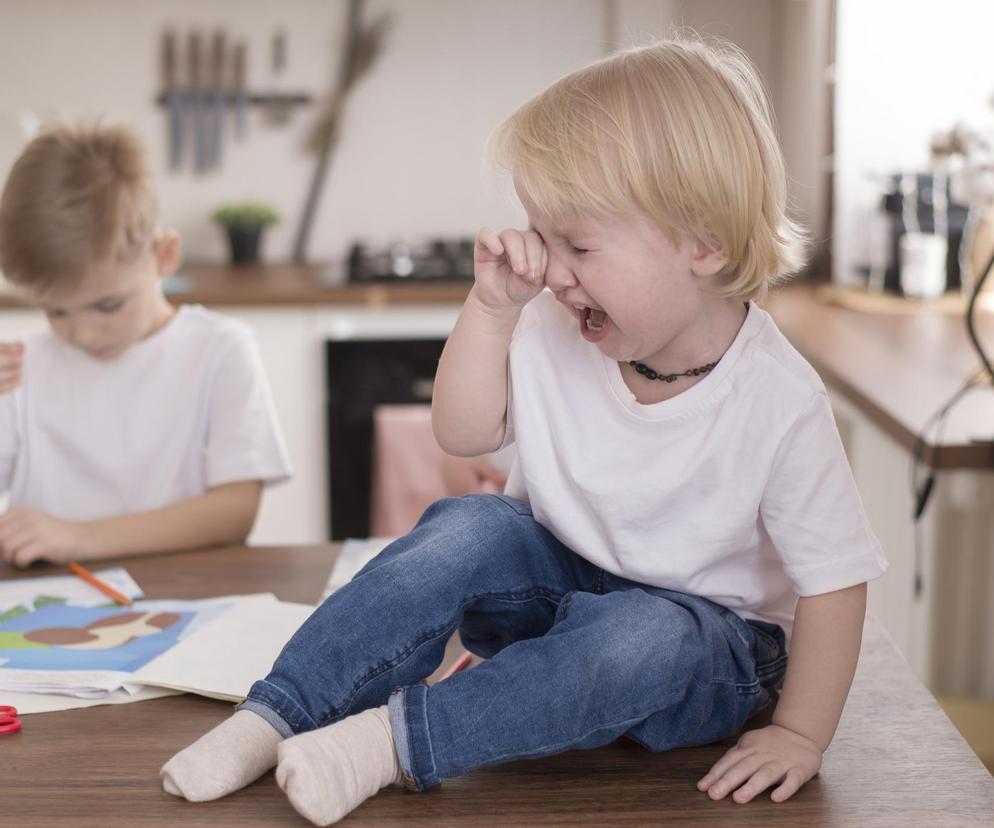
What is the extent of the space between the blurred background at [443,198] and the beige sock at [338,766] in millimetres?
689

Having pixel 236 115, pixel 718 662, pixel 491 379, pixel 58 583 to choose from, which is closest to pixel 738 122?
pixel 491 379

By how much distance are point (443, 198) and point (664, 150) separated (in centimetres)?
271

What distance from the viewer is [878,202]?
2.88m

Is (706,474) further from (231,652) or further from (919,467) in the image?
(919,467)

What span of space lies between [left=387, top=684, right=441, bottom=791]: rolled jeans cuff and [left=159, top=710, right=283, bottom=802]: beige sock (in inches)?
3.3

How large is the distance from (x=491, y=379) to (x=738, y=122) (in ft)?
0.92

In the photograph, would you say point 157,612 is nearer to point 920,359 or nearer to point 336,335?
point 920,359

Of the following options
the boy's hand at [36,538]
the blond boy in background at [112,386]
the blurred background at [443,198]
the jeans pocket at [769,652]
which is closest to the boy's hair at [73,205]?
the blond boy in background at [112,386]

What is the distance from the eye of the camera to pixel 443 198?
359 cm

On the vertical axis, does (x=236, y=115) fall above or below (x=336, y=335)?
above

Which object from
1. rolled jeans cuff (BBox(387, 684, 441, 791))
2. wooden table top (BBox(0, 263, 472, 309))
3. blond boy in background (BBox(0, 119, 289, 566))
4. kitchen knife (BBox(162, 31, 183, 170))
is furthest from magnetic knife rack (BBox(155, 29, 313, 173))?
rolled jeans cuff (BBox(387, 684, 441, 791))

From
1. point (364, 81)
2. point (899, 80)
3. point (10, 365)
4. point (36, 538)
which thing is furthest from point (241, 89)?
point (36, 538)

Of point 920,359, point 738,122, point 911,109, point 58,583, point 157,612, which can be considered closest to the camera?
point 738,122

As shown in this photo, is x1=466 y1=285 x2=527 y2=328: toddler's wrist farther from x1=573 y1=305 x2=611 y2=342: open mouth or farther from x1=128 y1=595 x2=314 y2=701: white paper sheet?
x1=128 y1=595 x2=314 y2=701: white paper sheet
